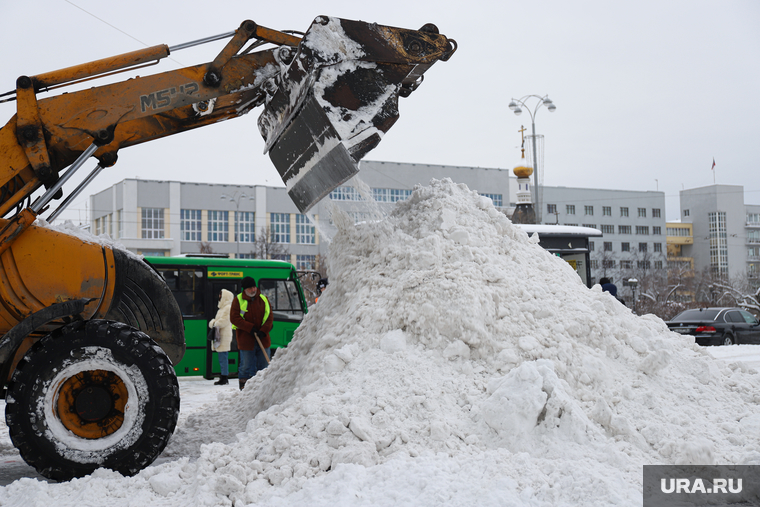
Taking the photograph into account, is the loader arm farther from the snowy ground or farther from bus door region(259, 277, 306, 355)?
bus door region(259, 277, 306, 355)

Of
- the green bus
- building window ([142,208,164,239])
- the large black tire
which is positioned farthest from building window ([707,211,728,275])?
the large black tire

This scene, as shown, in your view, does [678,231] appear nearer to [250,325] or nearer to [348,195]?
[250,325]

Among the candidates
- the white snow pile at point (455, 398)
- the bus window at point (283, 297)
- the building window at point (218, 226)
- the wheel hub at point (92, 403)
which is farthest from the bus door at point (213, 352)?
the building window at point (218, 226)

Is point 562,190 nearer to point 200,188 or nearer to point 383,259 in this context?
point 200,188

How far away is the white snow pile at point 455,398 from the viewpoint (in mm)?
3648

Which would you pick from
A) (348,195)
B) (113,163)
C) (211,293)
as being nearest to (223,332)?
(211,293)

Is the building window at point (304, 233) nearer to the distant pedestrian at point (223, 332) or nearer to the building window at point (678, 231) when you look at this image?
the distant pedestrian at point (223, 332)

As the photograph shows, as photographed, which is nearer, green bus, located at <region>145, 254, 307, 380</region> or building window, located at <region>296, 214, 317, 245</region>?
green bus, located at <region>145, 254, 307, 380</region>

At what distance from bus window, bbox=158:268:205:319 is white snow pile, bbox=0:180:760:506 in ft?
17.6

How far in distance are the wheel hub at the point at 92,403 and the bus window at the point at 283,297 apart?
7353 millimetres

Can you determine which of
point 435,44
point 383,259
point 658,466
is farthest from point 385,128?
point 658,466

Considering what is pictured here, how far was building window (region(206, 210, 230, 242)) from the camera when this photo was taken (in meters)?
58.1

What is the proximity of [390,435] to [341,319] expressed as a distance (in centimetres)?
157

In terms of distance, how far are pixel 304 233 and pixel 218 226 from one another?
7918 mm
